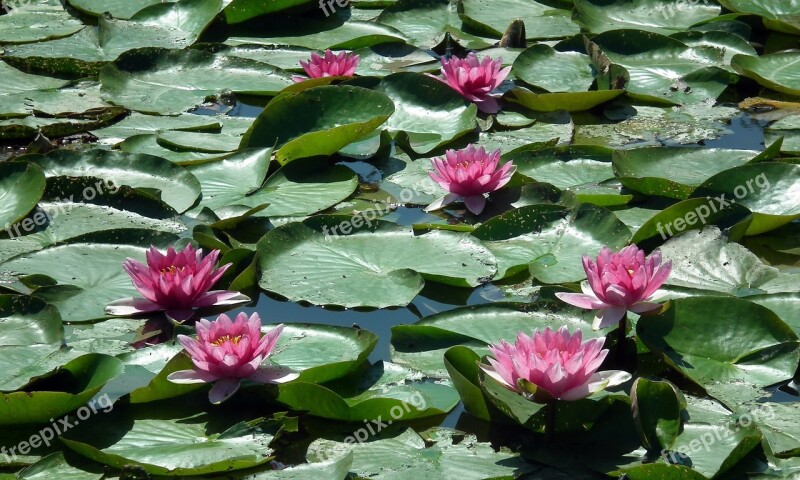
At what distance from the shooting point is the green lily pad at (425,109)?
187 inches

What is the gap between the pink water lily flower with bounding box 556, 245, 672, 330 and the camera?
293cm

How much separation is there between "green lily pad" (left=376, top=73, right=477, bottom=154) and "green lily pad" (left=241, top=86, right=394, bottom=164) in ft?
0.63

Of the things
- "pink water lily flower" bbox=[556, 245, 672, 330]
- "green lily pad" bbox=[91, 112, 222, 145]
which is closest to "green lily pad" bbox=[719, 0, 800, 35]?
"green lily pad" bbox=[91, 112, 222, 145]

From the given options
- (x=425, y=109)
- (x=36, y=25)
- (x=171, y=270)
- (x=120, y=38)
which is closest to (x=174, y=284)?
(x=171, y=270)

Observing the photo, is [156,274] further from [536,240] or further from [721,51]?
[721,51]

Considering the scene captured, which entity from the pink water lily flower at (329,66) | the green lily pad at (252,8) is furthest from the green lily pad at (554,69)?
the green lily pad at (252,8)

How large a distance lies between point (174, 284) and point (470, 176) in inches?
50.6

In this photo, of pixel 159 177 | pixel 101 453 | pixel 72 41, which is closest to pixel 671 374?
pixel 101 453

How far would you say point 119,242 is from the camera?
3723mm

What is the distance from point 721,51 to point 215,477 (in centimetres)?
398

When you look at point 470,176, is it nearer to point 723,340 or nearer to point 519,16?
point 723,340

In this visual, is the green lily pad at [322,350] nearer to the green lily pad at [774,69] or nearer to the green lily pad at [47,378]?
the green lily pad at [47,378]

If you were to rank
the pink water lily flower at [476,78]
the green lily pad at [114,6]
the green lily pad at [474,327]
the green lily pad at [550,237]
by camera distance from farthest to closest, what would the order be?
the green lily pad at [114,6], the pink water lily flower at [476,78], the green lily pad at [550,237], the green lily pad at [474,327]

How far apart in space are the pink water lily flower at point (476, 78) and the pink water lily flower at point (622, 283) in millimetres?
2054
